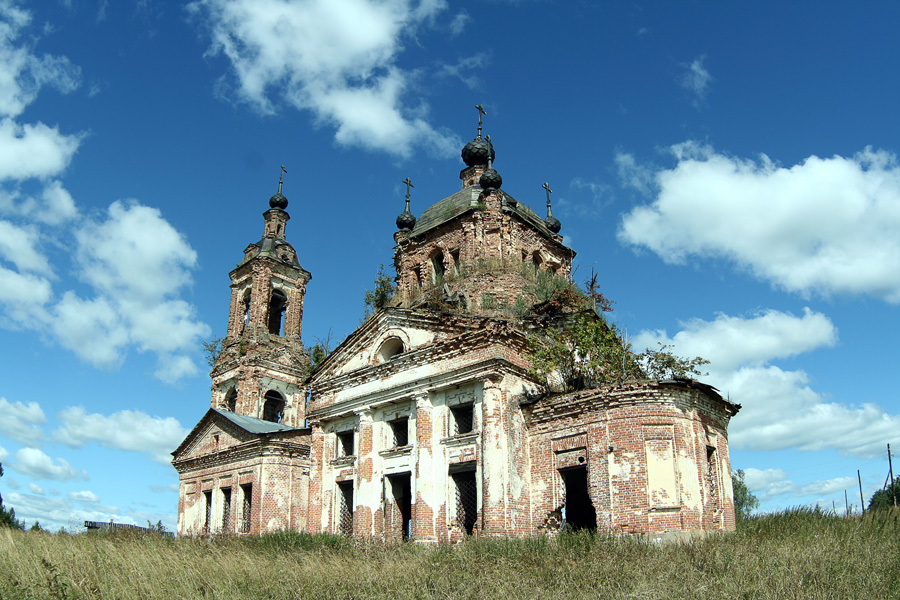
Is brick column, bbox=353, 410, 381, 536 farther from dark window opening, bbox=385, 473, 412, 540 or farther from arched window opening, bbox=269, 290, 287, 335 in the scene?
arched window opening, bbox=269, 290, 287, 335

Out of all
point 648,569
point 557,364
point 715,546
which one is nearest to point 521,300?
point 557,364

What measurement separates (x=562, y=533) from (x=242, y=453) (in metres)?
13.3

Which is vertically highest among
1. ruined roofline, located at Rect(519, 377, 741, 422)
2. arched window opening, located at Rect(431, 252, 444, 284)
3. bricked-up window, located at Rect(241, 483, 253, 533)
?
arched window opening, located at Rect(431, 252, 444, 284)

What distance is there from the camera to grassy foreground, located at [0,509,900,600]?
7914 mm

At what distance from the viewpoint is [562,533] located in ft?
41.0

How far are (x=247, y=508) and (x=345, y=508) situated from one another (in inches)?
210

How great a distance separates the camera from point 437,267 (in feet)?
77.1

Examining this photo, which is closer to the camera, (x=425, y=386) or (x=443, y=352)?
(x=443, y=352)

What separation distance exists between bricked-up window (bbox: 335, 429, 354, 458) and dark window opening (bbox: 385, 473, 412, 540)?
215 cm

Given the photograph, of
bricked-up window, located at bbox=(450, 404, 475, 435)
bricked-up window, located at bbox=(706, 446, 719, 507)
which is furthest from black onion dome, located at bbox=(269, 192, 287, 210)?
bricked-up window, located at bbox=(706, 446, 719, 507)

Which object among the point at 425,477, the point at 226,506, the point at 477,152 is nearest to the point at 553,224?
the point at 477,152

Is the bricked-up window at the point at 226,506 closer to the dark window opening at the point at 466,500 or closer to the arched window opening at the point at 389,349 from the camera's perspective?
the arched window opening at the point at 389,349

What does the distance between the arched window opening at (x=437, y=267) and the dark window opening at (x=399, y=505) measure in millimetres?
7616

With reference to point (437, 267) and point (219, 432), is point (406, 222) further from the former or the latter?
point (219, 432)
